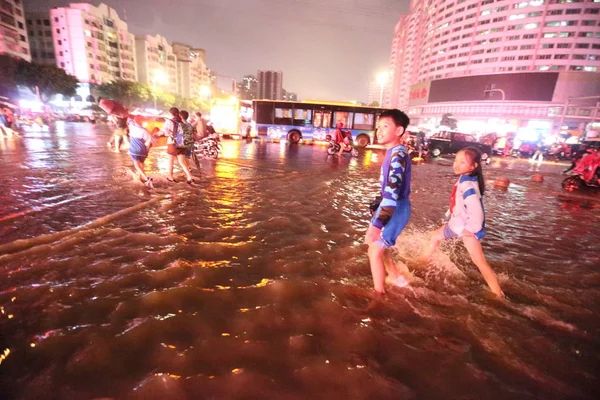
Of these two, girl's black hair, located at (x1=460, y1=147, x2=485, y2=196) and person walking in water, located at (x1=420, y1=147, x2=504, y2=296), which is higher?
girl's black hair, located at (x1=460, y1=147, x2=485, y2=196)

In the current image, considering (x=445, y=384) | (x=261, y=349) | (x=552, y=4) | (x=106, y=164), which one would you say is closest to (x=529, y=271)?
(x=445, y=384)

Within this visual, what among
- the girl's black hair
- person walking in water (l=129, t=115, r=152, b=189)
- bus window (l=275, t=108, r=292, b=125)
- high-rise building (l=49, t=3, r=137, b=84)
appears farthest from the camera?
high-rise building (l=49, t=3, r=137, b=84)

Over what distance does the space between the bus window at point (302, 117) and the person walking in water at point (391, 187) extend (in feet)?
72.7

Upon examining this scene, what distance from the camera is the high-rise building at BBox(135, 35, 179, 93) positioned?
9531 centimetres

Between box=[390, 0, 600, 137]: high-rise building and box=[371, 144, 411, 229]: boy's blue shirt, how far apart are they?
71263mm

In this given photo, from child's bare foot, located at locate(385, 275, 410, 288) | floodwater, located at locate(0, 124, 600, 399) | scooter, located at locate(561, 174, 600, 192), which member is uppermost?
scooter, located at locate(561, 174, 600, 192)

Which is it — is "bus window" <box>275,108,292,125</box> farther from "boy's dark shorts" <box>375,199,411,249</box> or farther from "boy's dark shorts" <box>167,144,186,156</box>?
"boy's dark shorts" <box>375,199,411,249</box>

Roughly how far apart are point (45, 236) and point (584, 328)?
6.53 m

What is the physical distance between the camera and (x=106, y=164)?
33.1 feet

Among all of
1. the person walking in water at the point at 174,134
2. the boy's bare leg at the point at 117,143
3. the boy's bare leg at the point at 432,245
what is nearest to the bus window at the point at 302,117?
the boy's bare leg at the point at 117,143

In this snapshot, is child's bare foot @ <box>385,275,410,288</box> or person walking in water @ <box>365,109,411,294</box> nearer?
person walking in water @ <box>365,109,411,294</box>

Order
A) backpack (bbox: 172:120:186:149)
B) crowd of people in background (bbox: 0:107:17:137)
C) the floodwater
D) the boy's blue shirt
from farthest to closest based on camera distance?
crowd of people in background (bbox: 0:107:17:137), backpack (bbox: 172:120:186:149), the boy's blue shirt, the floodwater

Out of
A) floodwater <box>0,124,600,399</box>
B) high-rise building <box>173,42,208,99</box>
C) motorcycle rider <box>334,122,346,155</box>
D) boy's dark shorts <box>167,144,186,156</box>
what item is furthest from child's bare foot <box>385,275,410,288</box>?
high-rise building <box>173,42,208,99</box>

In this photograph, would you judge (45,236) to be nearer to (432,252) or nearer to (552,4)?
(432,252)
